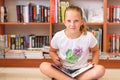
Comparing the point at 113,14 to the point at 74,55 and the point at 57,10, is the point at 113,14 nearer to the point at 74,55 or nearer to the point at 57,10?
the point at 57,10

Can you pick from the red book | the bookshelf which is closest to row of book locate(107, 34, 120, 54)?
the bookshelf

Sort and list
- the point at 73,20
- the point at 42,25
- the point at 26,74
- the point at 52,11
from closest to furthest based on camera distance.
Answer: the point at 73,20 → the point at 26,74 → the point at 52,11 → the point at 42,25

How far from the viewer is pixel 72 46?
196 cm

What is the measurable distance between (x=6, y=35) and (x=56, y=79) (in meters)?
1.49

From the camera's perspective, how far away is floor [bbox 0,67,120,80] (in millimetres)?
2191

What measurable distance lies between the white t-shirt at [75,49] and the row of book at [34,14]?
3.81 feet

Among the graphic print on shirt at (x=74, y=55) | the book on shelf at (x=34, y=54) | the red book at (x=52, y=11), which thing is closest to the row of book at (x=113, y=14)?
the red book at (x=52, y=11)

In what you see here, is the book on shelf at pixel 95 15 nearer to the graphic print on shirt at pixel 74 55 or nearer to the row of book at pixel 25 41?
the row of book at pixel 25 41

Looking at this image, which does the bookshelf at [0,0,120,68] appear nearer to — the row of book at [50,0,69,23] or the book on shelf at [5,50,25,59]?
the row of book at [50,0,69,23]

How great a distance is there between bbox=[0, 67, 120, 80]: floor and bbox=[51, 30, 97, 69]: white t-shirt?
0.32m

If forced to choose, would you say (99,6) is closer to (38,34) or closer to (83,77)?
(38,34)

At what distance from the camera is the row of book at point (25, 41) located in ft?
10.5

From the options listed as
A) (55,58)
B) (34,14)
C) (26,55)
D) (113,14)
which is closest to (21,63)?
(26,55)

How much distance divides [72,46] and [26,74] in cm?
63
